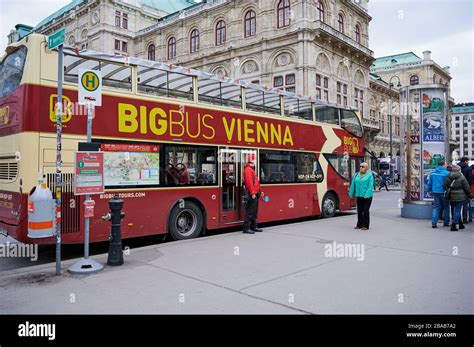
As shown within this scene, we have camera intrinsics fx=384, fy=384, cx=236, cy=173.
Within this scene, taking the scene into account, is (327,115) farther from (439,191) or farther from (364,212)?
(439,191)

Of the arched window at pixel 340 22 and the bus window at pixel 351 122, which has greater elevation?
the arched window at pixel 340 22

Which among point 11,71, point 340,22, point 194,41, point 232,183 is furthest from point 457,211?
point 194,41

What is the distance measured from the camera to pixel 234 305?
14.7 ft

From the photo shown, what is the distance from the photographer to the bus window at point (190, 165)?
8.52 metres

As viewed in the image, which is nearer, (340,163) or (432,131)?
(432,131)

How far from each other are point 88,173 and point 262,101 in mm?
6061

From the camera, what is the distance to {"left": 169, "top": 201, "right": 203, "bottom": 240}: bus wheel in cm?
866

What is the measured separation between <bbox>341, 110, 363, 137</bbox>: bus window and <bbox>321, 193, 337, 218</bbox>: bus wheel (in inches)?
103

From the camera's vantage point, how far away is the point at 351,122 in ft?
46.7

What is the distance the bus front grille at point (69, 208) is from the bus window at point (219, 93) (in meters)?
3.72

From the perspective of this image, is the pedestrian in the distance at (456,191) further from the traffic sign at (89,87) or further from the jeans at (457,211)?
the traffic sign at (89,87)

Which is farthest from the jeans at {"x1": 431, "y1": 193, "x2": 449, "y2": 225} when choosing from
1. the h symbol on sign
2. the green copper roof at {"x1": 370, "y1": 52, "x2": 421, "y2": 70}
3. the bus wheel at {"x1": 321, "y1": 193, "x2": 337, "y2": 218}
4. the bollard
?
the green copper roof at {"x1": 370, "y1": 52, "x2": 421, "y2": 70}

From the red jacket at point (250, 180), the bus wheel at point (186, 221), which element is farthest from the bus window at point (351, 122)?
the bus wheel at point (186, 221)
